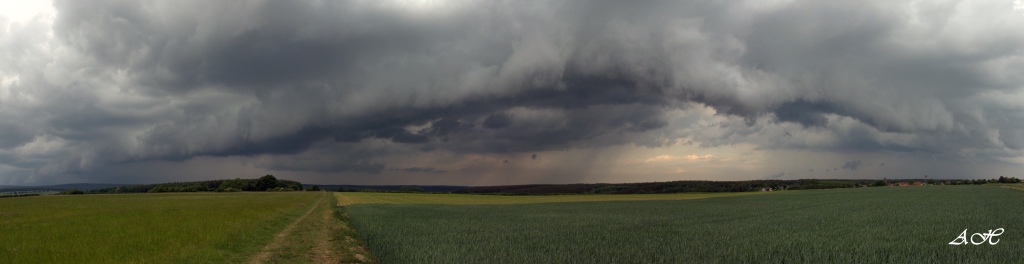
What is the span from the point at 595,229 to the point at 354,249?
11875mm

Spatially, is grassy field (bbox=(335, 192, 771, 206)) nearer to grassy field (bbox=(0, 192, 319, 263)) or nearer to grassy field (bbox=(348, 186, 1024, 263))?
grassy field (bbox=(0, 192, 319, 263))

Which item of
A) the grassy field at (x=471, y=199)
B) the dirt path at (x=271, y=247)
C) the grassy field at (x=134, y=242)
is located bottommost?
the grassy field at (x=471, y=199)

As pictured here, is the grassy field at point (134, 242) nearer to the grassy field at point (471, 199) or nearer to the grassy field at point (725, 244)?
the grassy field at point (725, 244)

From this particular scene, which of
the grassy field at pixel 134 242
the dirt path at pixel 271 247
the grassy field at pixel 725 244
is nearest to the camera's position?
the grassy field at pixel 725 244

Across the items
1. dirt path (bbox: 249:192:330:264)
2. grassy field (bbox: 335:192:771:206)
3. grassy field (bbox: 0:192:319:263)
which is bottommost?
grassy field (bbox: 335:192:771:206)

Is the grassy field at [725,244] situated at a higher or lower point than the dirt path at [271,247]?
higher

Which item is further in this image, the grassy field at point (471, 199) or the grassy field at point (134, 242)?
the grassy field at point (471, 199)

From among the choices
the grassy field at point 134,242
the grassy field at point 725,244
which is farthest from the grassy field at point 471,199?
the grassy field at point 725,244

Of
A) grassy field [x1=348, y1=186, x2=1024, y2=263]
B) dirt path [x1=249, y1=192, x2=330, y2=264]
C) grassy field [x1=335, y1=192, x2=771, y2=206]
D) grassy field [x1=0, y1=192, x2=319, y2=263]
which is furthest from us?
grassy field [x1=335, y1=192, x2=771, y2=206]

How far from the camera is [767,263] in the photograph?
1419 cm

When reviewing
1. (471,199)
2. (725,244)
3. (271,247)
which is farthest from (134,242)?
(471,199)

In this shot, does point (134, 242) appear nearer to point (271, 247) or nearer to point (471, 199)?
point (271, 247)

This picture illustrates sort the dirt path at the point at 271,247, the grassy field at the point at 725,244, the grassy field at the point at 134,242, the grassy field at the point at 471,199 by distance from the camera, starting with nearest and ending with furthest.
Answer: the grassy field at the point at 725,244 < the grassy field at the point at 134,242 < the dirt path at the point at 271,247 < the grassy field at the point at 471,199

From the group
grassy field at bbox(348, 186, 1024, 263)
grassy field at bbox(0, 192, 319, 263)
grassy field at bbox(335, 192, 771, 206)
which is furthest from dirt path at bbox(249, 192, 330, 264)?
grassy field at bbox(335, 192, 771, 206)
